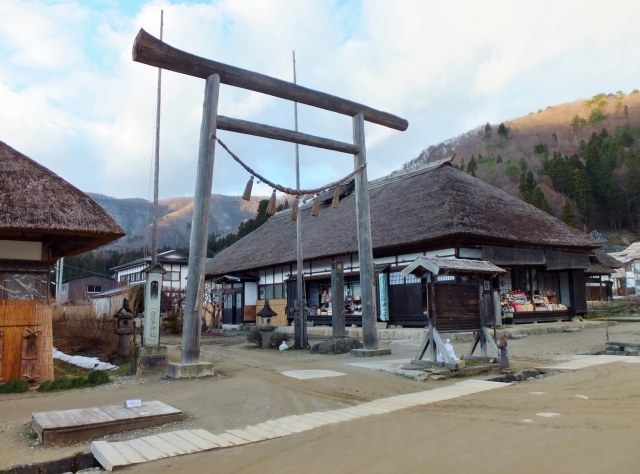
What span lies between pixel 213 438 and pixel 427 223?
41.9 feet

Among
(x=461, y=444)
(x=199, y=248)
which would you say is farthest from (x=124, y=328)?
(x=461, y=444)

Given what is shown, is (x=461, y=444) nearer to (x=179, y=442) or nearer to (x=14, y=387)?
(x=179, y=442)

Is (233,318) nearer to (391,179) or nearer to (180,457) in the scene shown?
(391,179)

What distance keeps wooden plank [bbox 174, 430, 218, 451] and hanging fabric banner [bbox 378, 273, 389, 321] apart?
13204 mm

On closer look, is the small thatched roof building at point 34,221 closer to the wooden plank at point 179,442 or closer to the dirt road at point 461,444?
the wooden plank at point 179,442

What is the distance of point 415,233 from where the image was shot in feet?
52.5

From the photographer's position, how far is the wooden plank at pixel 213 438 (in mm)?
4238

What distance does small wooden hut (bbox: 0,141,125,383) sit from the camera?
747 cm

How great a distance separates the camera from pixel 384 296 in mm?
17391

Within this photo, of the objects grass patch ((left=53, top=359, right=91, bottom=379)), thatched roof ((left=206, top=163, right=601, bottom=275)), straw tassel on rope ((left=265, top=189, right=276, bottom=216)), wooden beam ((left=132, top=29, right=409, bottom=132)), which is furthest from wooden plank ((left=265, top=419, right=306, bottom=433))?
thatched roof ((left=206, top=163, right=601, bottom=275))

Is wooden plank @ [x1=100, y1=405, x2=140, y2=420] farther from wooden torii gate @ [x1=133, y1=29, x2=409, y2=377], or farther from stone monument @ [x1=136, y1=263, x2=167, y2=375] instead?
stone monument @ [x1=136, y1=263, x2=167, y2=375]

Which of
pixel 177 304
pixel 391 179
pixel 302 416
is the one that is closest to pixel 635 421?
pixel 302 416

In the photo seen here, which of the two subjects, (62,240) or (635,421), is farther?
(62,240)

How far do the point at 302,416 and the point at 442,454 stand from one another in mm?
1957
